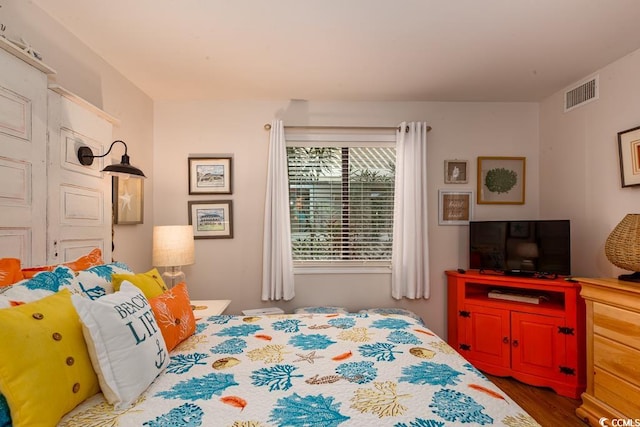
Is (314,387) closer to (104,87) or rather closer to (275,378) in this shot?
(275,378)

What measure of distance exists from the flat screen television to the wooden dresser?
46 cm

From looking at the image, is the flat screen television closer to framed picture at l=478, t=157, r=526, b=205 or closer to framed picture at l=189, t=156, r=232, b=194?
framed picture at l=478, t=157, r=526, b=205

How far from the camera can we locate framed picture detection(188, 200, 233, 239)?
3.36 m

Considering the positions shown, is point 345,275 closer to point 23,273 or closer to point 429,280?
point 429,280

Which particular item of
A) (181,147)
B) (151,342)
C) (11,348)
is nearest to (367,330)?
(151,342)

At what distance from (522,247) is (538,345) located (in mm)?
825

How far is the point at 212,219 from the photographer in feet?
11.0

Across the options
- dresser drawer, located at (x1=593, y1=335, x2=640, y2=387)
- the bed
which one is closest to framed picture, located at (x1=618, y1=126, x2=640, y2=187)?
dresser drawer, located at (x1=593, y1=335, x2=640, y2=387)

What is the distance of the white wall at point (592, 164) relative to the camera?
98.3 inches

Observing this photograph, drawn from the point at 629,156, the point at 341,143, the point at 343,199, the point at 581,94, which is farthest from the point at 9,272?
the point at 581,94

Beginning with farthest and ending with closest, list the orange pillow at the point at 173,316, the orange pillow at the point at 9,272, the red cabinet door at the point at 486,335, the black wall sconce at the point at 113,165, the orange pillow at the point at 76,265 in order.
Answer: the red cabinet door at the point at 486,335 → the black wall sconce at the point at 113,165 → the orange pillow at the point at 173,316 → the orange pillow at the point at 76,265 → the orange pillow at the point at 9,272

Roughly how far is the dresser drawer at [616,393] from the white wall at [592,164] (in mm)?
853

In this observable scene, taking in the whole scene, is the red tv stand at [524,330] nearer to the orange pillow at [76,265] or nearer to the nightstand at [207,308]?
the nightstand at [207,308]

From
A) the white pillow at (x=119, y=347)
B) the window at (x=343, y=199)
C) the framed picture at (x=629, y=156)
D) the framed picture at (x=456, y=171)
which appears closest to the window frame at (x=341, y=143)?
the window at (x=343, y=199)
